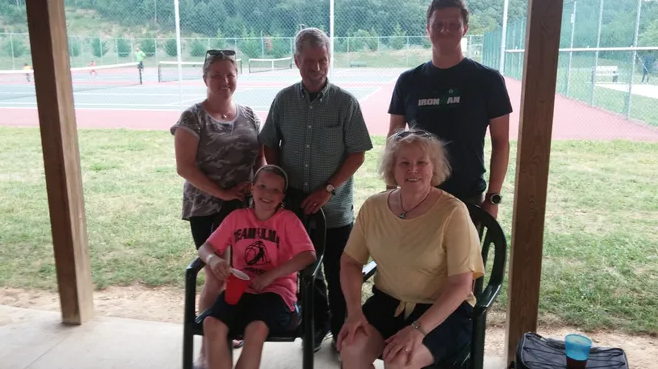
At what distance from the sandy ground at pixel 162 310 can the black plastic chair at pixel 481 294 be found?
0.90m

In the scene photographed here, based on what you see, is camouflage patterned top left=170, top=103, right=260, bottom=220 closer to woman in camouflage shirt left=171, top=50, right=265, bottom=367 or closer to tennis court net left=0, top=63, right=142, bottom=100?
woman in camouflage shirt left=171, top=50, right=265, bottom=367

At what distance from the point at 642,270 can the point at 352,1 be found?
7.67 m

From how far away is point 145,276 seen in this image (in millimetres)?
3807

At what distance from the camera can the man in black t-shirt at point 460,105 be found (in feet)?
6.84

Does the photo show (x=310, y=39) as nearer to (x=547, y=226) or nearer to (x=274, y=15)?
(x=547, y=226)

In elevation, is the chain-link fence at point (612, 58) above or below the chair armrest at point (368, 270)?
above

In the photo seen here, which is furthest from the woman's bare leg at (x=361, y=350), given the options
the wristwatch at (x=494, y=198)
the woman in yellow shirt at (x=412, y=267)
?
the wristwatch at (x=494, y=198)

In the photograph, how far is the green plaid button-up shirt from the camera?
2262 mm

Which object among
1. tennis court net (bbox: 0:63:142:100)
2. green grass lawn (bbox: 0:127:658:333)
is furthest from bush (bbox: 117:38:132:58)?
green grass lawn (bbox: 0:127:658:333)

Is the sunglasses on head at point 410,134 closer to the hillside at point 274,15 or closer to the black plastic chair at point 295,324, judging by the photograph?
the black plastic chair at point 295,324

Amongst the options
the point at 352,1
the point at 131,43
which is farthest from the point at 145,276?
the point at 131,43

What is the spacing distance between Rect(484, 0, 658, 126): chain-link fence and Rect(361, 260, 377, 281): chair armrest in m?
7.60

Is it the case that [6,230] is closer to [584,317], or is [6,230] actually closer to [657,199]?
[584,317]

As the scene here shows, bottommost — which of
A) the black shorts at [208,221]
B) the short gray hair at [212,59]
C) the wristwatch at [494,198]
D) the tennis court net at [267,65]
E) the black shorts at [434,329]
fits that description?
the black shorts at [434,329]
